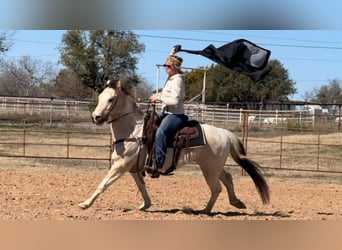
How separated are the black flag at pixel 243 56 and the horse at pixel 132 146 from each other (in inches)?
43.4

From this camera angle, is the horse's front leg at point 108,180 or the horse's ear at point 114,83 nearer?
the horse's front leg at point 108,180

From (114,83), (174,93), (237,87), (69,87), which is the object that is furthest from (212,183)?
(237,87)

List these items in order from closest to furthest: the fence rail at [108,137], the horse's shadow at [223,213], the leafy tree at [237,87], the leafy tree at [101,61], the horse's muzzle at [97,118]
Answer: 1. the horse's muzzle at [97,118]
2. the horse's shadow at [223,213]
3. the fence rail at [108,137]
4. the leafy tree at [101,61]
5. the leafy tree at [237,87]

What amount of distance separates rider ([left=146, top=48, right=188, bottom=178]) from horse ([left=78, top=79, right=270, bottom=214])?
13cm

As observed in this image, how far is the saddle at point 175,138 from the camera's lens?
5391mm

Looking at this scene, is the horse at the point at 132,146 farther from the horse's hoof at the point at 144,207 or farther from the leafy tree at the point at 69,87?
the leafy tree at the point at 69,87

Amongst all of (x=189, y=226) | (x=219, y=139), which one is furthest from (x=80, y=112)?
(x=189, y=226)

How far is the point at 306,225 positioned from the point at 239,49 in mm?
1831

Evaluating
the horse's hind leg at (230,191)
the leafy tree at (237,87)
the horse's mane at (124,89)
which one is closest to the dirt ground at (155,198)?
the horse's hind leg at (230,191)

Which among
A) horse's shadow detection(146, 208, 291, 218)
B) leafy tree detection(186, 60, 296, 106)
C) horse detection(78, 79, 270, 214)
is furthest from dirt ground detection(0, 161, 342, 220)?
leafy tree detection(186, 60, 296, 106)

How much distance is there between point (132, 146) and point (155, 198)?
1.80 metres

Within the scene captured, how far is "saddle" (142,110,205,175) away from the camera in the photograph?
5.39m

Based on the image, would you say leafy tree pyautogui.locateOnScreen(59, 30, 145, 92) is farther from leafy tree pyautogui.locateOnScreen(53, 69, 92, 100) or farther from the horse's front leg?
the horse's front leg

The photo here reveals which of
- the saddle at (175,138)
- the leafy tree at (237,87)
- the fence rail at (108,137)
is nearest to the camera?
the saddle at (175,138)
